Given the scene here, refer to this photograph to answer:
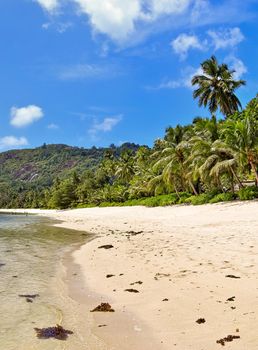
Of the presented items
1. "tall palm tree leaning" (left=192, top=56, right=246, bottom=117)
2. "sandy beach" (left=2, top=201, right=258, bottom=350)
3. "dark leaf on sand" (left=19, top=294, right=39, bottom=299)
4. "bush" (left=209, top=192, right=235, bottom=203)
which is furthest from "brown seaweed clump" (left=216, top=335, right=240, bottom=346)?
"tall palm tree leaning" (left=192, top=56, right=246, bottom=117)

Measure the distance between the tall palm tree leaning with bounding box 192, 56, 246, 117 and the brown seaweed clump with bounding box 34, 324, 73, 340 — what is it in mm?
46564

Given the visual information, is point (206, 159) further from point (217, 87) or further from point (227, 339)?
point (227, 339)

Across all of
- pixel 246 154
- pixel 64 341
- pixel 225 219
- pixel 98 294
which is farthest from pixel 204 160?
pixel 64 341

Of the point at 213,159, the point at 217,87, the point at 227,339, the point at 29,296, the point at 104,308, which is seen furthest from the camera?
the point at 217,87

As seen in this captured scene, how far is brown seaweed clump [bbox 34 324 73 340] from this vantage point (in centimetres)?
637

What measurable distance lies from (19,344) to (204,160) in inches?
1343

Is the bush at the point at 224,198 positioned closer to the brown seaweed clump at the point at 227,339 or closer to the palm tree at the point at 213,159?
the palm tree at the point at 213,159

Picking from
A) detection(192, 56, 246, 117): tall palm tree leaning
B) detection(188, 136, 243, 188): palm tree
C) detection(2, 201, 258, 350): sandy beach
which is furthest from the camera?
detection(192, 56, 246, 117): tall palm tree leaning

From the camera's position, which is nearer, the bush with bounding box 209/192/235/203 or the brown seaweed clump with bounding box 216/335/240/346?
the brown seaweed clump with bounding box 216/335/240/346

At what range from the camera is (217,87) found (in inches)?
1987

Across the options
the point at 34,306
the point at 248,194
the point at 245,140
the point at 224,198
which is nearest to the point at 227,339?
the point at 34,306

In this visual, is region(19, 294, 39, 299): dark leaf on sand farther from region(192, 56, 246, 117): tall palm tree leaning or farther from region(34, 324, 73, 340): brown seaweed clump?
region(192, 56, 246, 117): tall palm tree leaning

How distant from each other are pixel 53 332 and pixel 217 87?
4820 cm

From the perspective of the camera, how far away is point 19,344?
6.11 m
